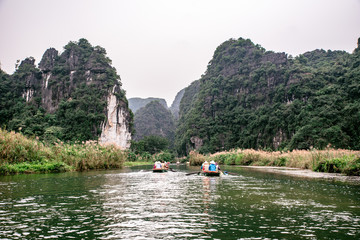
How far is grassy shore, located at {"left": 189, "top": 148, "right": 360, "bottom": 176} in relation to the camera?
15.9 m

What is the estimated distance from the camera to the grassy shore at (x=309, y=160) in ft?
52.0

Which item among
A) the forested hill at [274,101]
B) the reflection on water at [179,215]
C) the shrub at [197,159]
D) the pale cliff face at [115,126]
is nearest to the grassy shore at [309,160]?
the shrub at [197,159]

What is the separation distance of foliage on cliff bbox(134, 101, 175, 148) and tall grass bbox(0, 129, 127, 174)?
11476 cm

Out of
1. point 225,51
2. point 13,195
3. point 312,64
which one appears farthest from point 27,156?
point 225,51

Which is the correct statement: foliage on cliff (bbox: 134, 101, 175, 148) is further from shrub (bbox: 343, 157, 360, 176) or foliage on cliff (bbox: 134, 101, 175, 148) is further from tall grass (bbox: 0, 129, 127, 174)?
shrub (bbox: 343, 157, 360, 176)

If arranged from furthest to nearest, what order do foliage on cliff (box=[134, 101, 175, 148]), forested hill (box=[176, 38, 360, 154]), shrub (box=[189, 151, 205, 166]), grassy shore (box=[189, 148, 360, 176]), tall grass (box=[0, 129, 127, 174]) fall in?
foliage on cliff (box=[134, 101, 175, 148]) → forested hill (box=[176, 38, 360, 154]) → shrub (box=[189, 151, 205, 166]) → tall grass (box=[0, 129, 127, 174]) → grassy shore (box=[189, 148, 360, 176])

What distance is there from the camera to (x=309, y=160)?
2080 centimetres

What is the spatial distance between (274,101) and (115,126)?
40.6 meters

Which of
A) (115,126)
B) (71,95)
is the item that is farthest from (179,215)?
(71,95)

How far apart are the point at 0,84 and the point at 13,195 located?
71.7 m

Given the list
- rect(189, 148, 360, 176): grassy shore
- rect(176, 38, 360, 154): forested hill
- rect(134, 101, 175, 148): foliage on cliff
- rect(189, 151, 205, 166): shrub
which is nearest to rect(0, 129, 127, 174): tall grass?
rect(189, 151, 205, 166): shrub

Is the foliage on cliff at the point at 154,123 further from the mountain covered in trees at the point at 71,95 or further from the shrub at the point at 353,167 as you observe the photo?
the shrub at the point at 353,167

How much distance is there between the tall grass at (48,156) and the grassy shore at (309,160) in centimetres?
1468

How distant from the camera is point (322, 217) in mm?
6152
